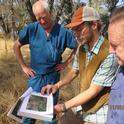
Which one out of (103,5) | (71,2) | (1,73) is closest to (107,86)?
(1,73)

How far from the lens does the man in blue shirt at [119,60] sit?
227 centimetres

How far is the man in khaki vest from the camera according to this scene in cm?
335

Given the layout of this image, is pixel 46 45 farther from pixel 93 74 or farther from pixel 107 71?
pixel 107 71

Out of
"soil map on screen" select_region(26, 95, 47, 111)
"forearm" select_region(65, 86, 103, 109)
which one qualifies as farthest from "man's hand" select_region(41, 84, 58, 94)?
"forearm" select_region(65, 86, 103, 109)

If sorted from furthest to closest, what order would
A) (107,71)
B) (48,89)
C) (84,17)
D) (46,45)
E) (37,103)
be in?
1. (46,45)
2. (48,89)
3. (37,103)
4. (84,17)
5. (107,71)

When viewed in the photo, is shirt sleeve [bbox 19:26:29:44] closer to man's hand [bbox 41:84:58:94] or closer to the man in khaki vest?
man's hand [bbox 41:84:58:94]

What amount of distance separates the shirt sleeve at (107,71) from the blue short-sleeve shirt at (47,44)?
202 centimetres

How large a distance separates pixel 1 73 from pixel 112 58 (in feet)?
22.6

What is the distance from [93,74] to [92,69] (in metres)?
0.04

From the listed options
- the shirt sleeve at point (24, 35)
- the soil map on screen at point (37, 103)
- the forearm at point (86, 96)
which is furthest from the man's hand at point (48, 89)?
the shirt sleeve at point (24, 35)

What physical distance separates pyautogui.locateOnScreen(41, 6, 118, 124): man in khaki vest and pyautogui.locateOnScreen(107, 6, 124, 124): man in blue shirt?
0.84 meters

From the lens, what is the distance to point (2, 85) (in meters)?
8.44

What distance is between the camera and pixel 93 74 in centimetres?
344

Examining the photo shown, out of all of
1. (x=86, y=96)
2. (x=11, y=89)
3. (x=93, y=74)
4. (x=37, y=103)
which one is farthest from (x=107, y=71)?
(x=11, y=89)
